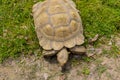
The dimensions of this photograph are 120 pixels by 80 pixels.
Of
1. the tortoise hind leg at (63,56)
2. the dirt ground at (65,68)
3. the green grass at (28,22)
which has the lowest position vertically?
the dirt ground at (65,68)

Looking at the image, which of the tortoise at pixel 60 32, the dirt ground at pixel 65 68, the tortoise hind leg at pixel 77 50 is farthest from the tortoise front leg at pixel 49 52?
the tortoise hind leg at pixel 77 50

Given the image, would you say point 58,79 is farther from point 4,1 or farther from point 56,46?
point 4,1

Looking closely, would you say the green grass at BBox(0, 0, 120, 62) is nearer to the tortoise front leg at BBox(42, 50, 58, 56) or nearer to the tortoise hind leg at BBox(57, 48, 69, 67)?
the tortoise front leg at BBox(42, 50, 58, 56)

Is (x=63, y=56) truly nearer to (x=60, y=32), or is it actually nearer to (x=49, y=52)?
(x=49, y=52)

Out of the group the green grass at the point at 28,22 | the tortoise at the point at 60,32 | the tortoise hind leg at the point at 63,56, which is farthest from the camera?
the green grass at the point at 28,22

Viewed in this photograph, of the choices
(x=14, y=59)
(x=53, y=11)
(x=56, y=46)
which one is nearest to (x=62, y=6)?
(x=53, y=11)

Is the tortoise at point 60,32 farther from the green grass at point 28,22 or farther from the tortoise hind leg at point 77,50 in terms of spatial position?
the green grass at point 28,22
